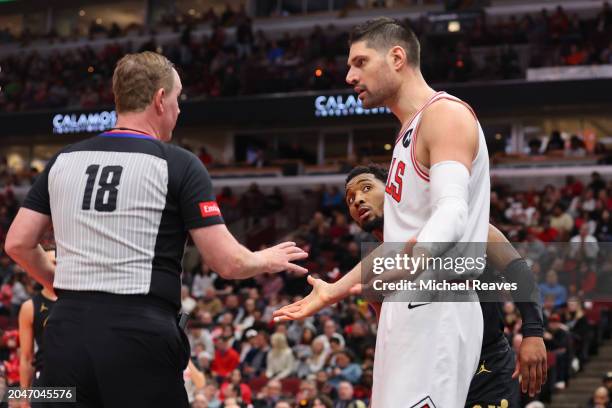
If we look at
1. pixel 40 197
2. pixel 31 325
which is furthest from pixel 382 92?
pixel 31 325

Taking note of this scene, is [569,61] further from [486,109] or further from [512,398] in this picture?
[512,398]

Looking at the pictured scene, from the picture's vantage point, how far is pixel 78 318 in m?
3.52

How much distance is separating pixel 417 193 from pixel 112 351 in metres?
1.41

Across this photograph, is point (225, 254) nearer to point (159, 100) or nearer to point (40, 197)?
point (159, 100)

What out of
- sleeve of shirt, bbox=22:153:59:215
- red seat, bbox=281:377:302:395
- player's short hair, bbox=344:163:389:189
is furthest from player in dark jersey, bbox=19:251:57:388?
red seat, bbox=281:377:302:395

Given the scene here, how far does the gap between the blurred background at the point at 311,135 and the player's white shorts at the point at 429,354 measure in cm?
849

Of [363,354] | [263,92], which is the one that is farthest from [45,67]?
[363,354]

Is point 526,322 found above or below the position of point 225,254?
below

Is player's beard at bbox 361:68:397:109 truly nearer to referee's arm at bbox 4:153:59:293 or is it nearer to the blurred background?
referee's arm at bbox 4:153:59:293

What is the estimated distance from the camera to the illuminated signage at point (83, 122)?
29.5 metres

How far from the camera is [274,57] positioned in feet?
100

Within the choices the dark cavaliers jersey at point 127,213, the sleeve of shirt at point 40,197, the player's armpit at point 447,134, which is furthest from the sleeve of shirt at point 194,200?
the player's armpit at point 447,134

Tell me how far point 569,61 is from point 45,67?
1979 cm

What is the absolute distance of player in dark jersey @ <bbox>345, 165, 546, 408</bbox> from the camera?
163 inches
